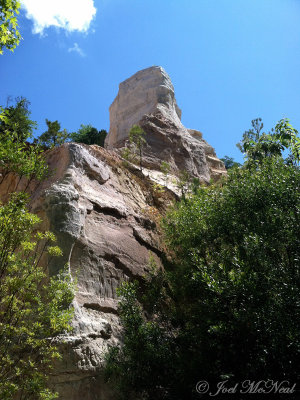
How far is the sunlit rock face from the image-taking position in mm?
25156

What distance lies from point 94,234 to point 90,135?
2370 cm

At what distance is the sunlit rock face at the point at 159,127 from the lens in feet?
82.5

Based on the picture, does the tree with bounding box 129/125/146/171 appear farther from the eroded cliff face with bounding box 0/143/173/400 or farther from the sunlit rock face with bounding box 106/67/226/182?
the eroded cliff face with bounding box 0/143/173/400

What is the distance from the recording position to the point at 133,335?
9484 mm

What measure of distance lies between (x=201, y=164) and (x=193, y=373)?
67.0ft

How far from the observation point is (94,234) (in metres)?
12.9

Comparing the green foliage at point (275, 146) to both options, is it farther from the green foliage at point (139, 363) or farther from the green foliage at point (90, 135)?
the green foliage at point (90, 135)

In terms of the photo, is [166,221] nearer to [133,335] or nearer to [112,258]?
[112,258]

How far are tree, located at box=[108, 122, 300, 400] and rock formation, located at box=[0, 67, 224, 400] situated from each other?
813 millimetres

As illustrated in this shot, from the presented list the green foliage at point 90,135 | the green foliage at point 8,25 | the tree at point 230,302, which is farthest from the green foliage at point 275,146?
the green foliage at point 90,135

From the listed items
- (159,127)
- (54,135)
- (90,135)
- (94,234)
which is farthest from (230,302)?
(90,135)

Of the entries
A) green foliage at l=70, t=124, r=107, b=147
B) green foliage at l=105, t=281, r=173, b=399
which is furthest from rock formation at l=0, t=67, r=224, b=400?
green foliage at l=70, t=124, r=107, b=147

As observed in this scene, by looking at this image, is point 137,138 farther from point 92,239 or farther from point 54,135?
point 92,239

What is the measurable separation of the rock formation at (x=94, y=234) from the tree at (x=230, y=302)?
0.81 m
